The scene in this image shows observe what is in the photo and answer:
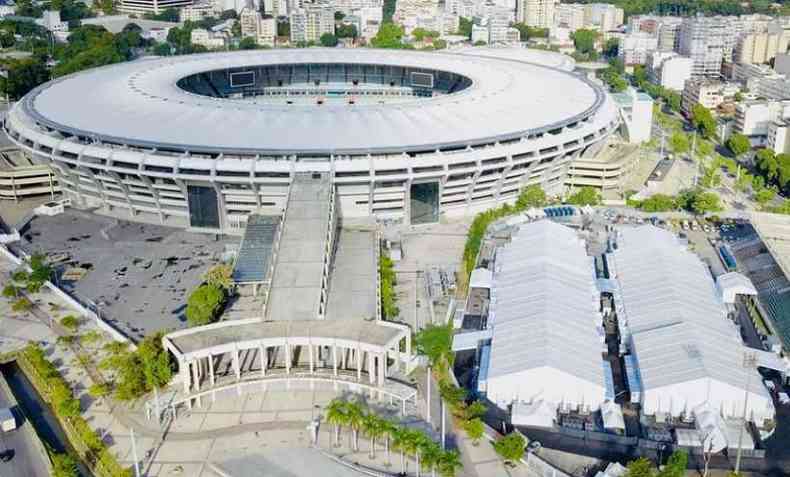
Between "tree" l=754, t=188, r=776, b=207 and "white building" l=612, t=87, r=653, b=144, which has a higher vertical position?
"white building" l=612, t=87, r=653, b=144

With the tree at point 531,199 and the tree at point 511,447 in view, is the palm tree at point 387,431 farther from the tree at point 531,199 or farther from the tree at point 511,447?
the tree at point 531,199

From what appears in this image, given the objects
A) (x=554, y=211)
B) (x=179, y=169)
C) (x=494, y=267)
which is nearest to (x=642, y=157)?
(x=554, y=211)

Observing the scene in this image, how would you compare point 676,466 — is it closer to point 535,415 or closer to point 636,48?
point 535,415

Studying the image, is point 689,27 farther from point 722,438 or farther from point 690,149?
point 722,438

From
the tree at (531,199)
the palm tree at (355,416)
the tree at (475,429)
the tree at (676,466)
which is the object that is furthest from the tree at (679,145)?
the palm tree at (355,416)

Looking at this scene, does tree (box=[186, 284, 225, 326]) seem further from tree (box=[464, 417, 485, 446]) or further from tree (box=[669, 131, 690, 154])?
tree (box=[669, 131, 690, 154])

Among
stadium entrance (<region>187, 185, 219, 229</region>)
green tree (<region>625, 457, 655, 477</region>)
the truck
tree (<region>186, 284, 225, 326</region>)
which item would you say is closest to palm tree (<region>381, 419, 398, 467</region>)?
green tree (<region>625, 457, 655, 477</region>)
